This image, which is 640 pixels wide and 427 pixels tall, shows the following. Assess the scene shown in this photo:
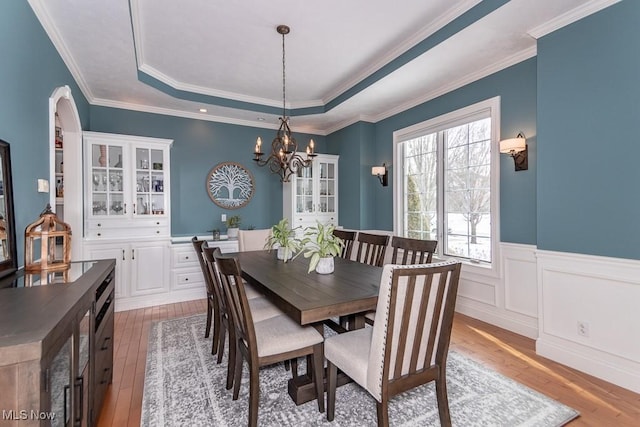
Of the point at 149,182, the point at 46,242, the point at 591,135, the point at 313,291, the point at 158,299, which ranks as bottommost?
the point at 158,299

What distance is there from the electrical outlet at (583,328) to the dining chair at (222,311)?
92.8 inches

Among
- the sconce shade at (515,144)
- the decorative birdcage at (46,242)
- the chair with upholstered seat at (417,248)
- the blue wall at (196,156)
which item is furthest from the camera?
the blue wall at (196,156)

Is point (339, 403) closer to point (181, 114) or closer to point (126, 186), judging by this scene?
point (126, 186)

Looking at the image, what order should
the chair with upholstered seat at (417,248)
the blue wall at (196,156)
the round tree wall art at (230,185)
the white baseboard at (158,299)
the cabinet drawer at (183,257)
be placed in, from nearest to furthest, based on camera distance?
the chair with upholstered seat at (417,248) < the white baseboard at (158,299) < the cabinet drawer at (183,257) < the blue wall at (196,156) < the round tree wall art at (230,185)

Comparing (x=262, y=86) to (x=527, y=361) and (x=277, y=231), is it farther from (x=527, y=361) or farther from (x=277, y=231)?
(x=527, y=361)

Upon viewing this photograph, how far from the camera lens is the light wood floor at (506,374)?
189 centimetres

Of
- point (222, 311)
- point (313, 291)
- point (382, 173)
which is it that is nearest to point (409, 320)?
point (313, 291)

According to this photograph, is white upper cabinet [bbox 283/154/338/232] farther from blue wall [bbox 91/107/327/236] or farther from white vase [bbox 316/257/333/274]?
white vase [bbox 316/257/333/274]

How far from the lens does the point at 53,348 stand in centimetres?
90

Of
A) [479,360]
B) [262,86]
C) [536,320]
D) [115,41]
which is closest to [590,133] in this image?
[536,320]

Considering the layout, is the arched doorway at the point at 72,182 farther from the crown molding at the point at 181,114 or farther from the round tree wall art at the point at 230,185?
the round tree wall art at the point at 230,185

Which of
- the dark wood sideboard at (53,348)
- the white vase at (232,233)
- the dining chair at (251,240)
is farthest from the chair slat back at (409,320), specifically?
the white vase at (232,233)

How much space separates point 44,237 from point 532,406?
316 centimetres

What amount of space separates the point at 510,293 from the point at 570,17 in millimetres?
2506
